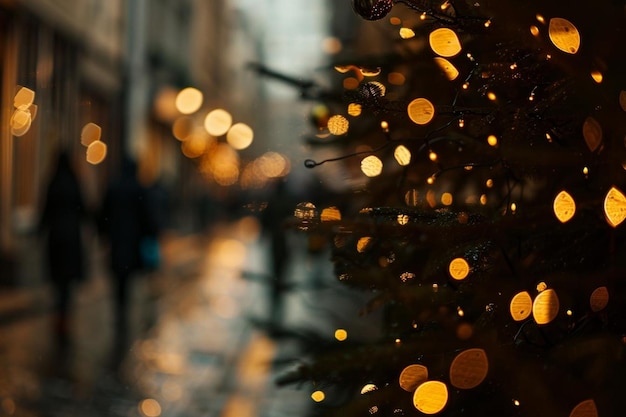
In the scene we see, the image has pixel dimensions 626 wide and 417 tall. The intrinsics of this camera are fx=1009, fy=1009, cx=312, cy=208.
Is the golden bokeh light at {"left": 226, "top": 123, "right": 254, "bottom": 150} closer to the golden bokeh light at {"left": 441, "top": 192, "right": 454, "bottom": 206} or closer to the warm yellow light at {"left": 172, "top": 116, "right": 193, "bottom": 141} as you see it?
the golden bokeh light at {"left": 441, "top": 192, "right": 454, "bottom": 206}

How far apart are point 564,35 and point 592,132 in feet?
0.63

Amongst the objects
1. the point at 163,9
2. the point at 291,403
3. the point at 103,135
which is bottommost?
the point at 163,9

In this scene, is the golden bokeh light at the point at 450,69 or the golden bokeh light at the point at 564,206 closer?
the golden bokeh light at the point at 564,206

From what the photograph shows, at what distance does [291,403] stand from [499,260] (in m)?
3.88

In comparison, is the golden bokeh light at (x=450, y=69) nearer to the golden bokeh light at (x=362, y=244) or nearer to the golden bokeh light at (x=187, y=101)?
the golden bokeh light at (x=362, y=244)

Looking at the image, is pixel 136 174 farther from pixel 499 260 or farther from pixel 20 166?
pixel 499 260

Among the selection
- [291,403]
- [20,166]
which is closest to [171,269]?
[20,166]

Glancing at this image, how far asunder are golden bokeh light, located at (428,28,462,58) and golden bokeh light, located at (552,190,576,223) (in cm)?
34

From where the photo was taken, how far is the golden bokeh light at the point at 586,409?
4.87ft

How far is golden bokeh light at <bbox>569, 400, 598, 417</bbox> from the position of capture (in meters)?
1.48

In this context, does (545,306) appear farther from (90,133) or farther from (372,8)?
(90,133)

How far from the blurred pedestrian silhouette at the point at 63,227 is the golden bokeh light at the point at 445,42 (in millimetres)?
7785

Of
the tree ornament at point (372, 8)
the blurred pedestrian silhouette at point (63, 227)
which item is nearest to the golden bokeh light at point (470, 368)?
→ the tree ornament at point (372, 8)

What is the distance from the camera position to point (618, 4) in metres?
1.68
